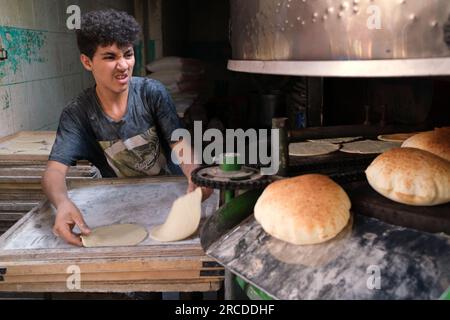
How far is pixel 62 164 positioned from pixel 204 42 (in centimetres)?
746

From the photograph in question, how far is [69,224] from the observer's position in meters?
1.50

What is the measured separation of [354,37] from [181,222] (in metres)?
0.96

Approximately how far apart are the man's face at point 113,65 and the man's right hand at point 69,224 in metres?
0.77

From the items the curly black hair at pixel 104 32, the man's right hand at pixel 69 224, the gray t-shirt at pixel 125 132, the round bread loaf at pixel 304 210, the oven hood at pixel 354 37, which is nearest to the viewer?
the oven hood at pixel 354 37

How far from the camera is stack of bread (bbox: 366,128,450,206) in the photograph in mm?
1091

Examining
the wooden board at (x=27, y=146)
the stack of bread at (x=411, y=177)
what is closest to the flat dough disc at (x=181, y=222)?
the stack of bread at (x=411, y=177)

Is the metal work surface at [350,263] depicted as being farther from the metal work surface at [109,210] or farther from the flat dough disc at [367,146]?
the flat dough disc at [367,146]

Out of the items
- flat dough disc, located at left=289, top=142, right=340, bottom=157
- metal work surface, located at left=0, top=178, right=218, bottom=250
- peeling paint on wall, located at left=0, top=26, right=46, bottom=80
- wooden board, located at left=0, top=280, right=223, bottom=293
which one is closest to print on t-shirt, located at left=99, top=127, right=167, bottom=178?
metal work surface, located at left=0, top=178, right=218, bottom=250

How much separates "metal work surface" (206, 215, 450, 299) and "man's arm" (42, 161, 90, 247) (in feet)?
2.14

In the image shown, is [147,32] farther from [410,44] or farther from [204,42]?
[410,44]

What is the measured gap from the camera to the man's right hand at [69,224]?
4.74ft

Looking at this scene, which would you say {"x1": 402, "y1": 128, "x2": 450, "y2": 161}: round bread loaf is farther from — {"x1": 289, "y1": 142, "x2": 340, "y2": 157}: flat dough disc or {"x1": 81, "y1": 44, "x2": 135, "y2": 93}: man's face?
{"x1": 81, "y1": 44, "x2": 135, "y2": 93}: man's face
